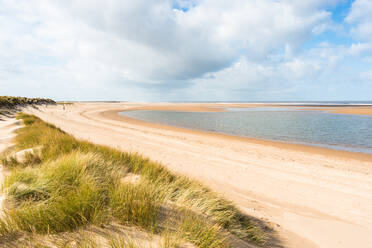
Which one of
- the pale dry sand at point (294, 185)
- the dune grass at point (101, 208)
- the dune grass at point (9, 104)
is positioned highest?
the dune grass at point (9, 104)

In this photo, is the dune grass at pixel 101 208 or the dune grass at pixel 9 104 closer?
the dune grass at pixel 101 208

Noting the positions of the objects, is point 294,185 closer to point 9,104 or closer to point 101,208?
point 101,208

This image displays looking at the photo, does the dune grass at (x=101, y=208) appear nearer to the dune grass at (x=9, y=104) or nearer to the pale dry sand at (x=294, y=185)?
the pale dry sand at (x=294, y=185)

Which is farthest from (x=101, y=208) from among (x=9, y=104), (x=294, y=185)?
(x=9, y=104)

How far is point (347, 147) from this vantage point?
43.3 ft

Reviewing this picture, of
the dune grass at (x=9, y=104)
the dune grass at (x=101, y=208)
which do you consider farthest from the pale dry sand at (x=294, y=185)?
the dune grass at (x=9, y=104)

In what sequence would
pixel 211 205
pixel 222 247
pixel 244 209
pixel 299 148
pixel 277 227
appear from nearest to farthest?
pixel 222 247, pixel 211 205, pixel 277 227, pixel 244 209, pixel 299 148

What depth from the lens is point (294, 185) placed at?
263 inches

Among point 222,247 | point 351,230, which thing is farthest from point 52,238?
point 351,230

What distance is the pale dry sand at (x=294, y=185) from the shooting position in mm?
4246

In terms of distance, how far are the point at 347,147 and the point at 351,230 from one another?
12.2 metres

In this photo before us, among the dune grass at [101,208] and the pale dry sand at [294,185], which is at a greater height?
the dune grass at [101,208]

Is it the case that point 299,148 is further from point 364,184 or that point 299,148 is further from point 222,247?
point 222,247

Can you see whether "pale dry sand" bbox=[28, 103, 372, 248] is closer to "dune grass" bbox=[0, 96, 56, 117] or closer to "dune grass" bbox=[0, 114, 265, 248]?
"dune grass" bbox=[0, 114, 265, 248]
